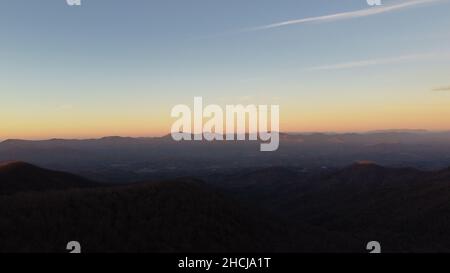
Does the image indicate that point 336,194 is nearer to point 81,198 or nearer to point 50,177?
point 50,177

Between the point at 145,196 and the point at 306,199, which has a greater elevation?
the point at 145,196

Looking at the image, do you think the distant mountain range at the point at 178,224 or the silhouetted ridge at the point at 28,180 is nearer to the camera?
the distant mountain range at the point at 178,224

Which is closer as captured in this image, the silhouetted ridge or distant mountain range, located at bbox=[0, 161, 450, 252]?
distant mountain range, located at bbox=[0, 161, 450, 252]

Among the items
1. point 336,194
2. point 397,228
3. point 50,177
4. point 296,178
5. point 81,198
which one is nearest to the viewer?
point 81,198

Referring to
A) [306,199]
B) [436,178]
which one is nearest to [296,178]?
[306,199]

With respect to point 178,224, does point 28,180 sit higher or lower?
higher

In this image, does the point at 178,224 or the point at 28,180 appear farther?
the point at 28,180
